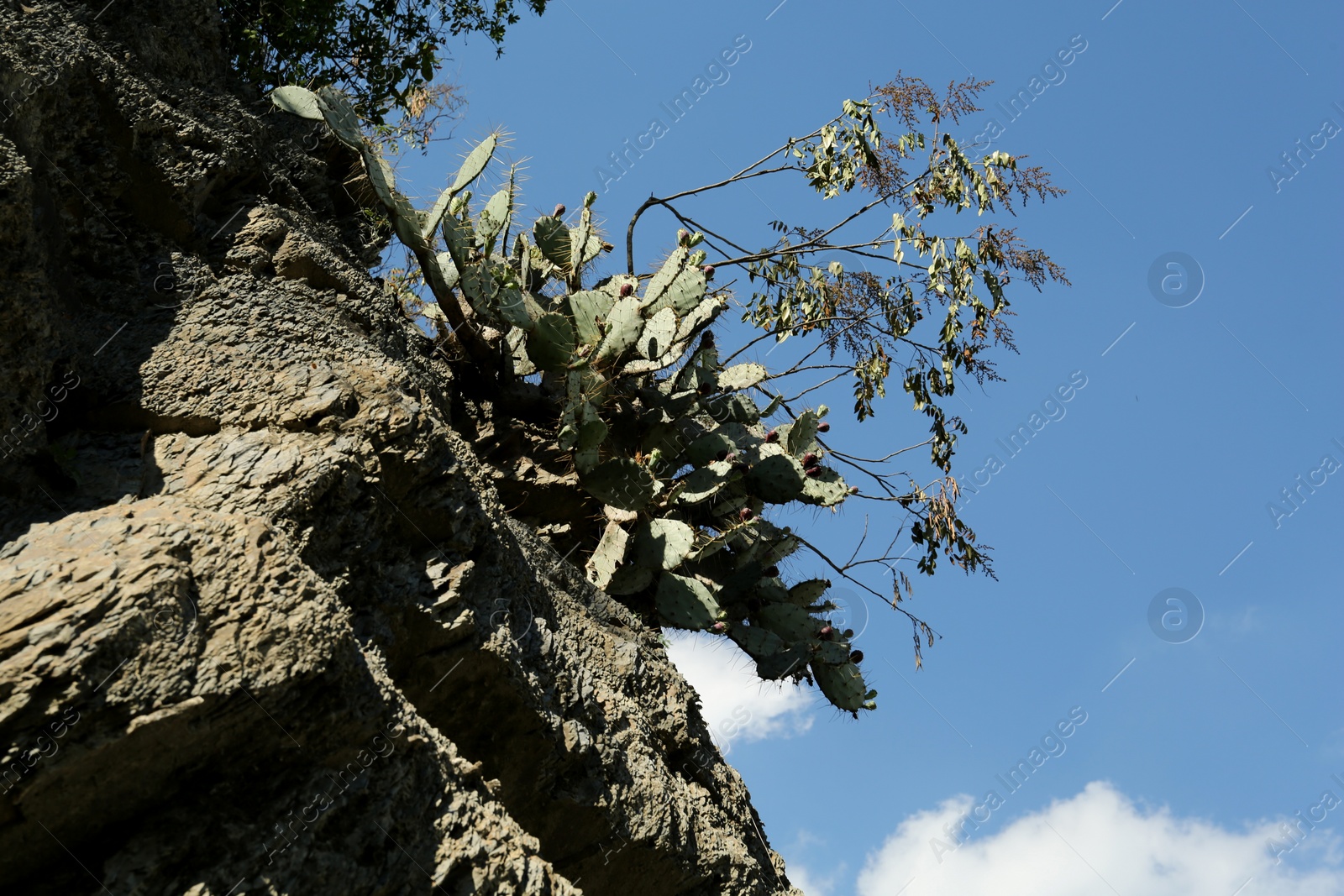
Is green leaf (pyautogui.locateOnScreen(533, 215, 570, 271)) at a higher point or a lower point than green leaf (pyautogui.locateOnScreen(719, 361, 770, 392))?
lower

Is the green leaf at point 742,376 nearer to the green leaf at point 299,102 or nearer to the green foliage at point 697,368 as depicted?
the green foliage at point 697,368

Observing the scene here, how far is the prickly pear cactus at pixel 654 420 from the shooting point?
4.59m

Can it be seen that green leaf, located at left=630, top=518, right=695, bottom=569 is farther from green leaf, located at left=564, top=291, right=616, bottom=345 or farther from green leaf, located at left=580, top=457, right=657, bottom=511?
green leaf, located at left=564, top=291, right=616, bottom=345

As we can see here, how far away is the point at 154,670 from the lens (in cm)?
191

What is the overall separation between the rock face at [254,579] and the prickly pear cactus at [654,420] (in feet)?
1.22

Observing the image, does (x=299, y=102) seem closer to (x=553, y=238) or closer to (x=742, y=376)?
(x=553, y=238)

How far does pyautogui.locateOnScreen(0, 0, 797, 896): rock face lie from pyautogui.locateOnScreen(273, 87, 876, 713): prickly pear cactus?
14.7 inches

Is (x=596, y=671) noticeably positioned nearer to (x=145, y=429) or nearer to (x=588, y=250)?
(x=145, y=429)

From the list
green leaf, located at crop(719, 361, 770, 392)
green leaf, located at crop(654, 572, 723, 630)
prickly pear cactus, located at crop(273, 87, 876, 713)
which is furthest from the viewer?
green leaf, located at crop(719, 361, 770, 392)

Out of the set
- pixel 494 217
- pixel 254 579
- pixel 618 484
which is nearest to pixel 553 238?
pixel 494 217

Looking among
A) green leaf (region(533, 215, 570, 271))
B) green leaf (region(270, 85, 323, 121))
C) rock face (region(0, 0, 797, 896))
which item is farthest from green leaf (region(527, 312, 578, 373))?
green leaf (region(270, 85, 323, 121))

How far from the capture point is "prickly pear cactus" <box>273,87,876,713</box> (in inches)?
181

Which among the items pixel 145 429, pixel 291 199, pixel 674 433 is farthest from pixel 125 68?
pixel 674 433

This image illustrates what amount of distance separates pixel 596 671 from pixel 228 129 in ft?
7.29
